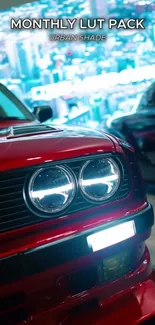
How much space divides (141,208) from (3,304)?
1.90 feet

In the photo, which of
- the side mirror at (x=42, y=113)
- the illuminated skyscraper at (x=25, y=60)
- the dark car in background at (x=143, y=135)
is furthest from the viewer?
the illuminated skyscraper at (x=25, y=60)

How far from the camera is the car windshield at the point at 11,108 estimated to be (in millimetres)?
2199

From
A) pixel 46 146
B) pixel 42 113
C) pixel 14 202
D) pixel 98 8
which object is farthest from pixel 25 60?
pixel 14 202

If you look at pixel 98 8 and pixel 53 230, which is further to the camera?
pixel 98 8

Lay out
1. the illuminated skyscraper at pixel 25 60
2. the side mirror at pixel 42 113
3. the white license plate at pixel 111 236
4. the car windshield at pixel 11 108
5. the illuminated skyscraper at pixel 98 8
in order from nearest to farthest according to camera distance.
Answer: the white license plate at pixel 111 236
the car windshield at pixel 11 108
the side mirror at pixel 42 113
the illuminated skyscraper at pixel 98 8
the illuminated skyscraper at pixel 25 60

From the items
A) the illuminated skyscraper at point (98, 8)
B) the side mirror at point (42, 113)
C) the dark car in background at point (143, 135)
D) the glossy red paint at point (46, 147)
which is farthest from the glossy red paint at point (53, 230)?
the illuminated skyscraper at point (98, 8)

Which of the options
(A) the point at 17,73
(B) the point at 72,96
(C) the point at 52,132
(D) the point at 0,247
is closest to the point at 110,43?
(B) the point at 72,96

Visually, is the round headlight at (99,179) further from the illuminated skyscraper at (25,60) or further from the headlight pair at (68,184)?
the illuminated skyscraper at (25,60)

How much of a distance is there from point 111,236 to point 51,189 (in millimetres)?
276

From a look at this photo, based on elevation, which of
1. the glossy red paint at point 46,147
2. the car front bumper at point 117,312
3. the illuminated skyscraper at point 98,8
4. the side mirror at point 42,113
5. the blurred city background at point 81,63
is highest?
the illuminated skyscraper at point 98,8

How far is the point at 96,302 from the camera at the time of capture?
1.43 m

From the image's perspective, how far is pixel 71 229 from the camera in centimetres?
129

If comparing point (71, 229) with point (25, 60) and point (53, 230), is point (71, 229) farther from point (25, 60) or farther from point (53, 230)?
point (25, 60)

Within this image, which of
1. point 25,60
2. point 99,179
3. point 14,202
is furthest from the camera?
point 25,60
